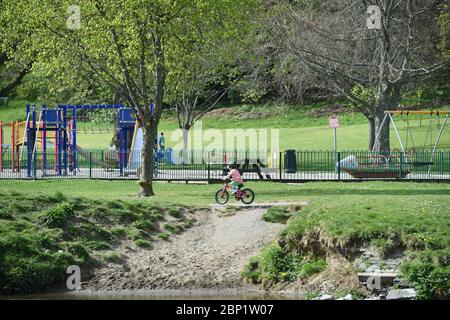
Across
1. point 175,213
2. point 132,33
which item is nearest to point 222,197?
point 175,213

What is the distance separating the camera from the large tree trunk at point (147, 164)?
32281mm

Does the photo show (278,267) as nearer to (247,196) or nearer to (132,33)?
(247,196)

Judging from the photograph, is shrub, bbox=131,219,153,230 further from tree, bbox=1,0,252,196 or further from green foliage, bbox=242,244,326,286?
tree, bbox=1,0,252,196

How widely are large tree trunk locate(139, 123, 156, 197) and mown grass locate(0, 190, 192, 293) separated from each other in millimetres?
5604

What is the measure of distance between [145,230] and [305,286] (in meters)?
5.63

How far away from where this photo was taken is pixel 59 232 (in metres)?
23.5

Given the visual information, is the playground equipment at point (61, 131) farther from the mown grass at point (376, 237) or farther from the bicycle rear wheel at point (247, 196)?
the mown grass at point (376, 237)

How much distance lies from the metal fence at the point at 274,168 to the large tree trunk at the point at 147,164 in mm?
4558

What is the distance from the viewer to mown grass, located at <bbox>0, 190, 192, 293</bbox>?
70.6 ft

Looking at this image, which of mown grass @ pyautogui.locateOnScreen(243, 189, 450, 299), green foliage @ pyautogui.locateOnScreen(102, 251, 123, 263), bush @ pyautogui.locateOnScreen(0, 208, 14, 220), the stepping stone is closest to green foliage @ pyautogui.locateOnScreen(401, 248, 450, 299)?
mown grass @ pyautogui.locateOnScreen(243, 189, 450, 299)

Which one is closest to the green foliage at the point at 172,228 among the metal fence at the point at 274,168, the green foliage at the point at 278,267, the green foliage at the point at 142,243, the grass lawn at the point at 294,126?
the green foliage at the point at 142,243
